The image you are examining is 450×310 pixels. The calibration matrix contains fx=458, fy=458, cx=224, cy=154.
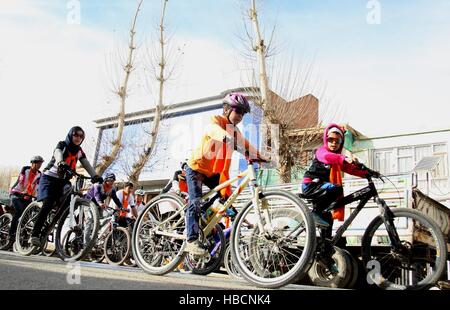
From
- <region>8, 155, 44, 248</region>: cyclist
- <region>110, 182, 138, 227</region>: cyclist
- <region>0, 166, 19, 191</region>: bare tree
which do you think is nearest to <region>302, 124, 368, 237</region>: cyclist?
<region>110, 182, 138, 227</region>: cyclist

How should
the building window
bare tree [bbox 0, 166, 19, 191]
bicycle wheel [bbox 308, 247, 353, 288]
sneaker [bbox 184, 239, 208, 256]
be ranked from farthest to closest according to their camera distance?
1. bare tree [bbox 0, 166, 19, 191]
2. the building window
3. bicycle wheel [bbox 308, 247, 353, 288]
4. sneaker [bbox 184, 239, 208, 256]

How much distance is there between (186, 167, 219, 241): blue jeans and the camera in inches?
185

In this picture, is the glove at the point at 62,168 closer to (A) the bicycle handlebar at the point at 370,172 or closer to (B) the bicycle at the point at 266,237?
(B) the bicycle at the point at 266,237

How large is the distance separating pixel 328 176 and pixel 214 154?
151cm

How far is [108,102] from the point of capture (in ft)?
74.0

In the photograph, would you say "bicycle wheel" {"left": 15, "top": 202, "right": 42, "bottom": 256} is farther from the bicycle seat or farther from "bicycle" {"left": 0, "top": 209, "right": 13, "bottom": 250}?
the bicycle seat

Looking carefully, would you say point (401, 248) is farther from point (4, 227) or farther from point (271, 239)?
point (4, 227)

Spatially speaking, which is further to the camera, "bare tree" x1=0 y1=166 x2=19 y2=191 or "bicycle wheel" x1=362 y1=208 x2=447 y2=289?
"bare tree" x1=0 y1=166 x2=19 y2=191

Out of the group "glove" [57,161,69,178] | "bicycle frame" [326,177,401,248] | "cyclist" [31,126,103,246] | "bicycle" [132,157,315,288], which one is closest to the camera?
"bicycle" [132,157,315,288]

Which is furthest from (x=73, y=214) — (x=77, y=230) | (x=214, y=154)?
(x=214, y=154)

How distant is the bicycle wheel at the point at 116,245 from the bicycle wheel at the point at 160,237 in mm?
4050

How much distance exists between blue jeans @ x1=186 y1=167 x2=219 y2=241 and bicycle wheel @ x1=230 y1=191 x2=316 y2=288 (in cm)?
57

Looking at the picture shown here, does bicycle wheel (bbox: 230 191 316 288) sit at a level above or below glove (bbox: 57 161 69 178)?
below
